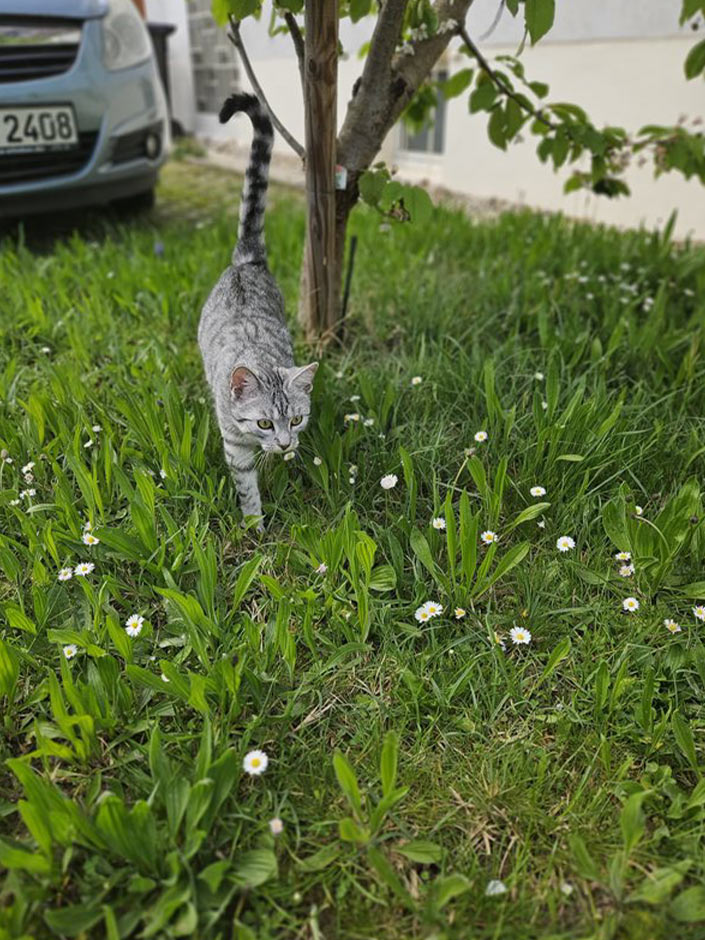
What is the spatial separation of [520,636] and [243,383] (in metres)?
1.02

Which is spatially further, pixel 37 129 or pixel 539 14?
pixel 37 129

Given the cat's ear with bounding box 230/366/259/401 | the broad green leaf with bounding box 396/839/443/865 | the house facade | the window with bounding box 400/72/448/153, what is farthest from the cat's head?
the window with bounding box 400/72/448/153

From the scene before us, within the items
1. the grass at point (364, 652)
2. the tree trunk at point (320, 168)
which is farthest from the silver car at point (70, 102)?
the tree trunk at point (320, 168)

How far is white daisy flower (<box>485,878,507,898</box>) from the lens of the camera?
134cm

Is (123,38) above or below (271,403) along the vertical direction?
above

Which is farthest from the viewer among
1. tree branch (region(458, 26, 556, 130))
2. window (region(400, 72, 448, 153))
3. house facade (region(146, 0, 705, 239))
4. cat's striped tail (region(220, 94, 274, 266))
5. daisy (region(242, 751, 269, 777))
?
window (region(400, 72, 448, 153))

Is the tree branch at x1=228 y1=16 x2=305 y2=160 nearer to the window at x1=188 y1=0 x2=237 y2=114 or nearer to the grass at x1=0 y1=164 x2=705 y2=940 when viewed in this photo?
the grass at x1=0 y1=164 x2=705 y2=940

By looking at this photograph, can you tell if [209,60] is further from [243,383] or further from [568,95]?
[243,383]

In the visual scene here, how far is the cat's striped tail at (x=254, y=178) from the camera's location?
2.38 m

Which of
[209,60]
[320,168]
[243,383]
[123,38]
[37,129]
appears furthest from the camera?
[209,60]

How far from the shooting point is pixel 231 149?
8500 mm

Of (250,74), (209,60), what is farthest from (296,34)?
(209,60)

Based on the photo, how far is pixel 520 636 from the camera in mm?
1802

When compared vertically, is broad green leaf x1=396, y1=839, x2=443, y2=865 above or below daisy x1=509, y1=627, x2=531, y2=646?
below
